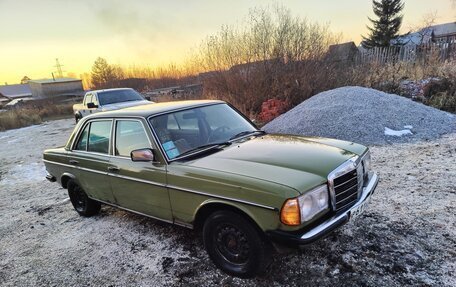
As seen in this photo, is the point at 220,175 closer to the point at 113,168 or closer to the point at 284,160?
the point at 284,160

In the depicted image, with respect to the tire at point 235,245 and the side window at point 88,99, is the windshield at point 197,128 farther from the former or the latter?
the side window at point 88,99

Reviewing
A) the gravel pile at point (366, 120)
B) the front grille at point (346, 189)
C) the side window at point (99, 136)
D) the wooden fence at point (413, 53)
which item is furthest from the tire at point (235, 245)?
the wooden fence at point (413, 53)

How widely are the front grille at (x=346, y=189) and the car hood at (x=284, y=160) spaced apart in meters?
0.14

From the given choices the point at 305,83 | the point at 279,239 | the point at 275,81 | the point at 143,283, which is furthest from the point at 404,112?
the point at 143,283

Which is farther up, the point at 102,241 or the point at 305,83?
the point at 305,83

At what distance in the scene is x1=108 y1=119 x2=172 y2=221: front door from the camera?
11.3 ft

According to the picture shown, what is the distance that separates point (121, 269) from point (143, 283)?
44 centimetres

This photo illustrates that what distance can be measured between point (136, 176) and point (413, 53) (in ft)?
52.5

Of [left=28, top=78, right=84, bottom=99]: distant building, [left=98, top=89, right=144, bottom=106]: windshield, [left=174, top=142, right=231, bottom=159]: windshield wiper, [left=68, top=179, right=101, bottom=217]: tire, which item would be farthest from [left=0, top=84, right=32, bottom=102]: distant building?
[left=174, top=142, right=231, bottom=159]: windshield wiper

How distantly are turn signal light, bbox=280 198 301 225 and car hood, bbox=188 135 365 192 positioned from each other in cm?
13

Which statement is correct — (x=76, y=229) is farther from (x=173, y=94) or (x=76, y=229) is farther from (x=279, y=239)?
(x=173, y=94)

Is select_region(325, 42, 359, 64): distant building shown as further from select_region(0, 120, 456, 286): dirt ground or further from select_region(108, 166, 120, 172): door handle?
select_region(108, 166, 120, 172): door handle

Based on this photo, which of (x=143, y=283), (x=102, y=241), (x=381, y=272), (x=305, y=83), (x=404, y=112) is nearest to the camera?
(x=381, y=272)

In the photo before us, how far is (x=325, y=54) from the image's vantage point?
11.9 m
